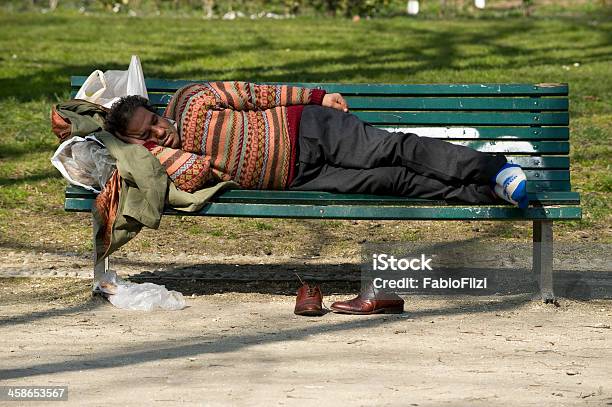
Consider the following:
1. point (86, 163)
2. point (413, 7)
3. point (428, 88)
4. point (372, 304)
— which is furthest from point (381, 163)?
point (413, 7)

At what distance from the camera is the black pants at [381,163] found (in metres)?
5.66

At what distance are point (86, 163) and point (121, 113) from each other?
29 cm

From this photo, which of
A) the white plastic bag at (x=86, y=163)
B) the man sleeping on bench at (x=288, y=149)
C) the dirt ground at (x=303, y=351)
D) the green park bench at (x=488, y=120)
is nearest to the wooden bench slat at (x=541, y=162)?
the green park bench at (x=488, y=120)

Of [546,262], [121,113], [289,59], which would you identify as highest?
[289,59]

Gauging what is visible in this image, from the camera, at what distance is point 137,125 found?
5.79 metres

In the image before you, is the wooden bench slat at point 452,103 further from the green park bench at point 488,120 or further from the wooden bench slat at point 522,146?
the wooden bench slat at point 522,146

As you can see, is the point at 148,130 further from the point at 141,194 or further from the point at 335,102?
the point at 335,102

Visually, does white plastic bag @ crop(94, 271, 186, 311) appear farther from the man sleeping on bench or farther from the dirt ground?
the man sleeping on bench

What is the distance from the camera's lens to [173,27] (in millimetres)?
17031

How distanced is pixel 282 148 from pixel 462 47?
9668mm

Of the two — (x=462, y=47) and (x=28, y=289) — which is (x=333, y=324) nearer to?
(x=28, y=289)

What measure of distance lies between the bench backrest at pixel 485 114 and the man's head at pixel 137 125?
1.56ft

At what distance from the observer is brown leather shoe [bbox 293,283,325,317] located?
544 cm

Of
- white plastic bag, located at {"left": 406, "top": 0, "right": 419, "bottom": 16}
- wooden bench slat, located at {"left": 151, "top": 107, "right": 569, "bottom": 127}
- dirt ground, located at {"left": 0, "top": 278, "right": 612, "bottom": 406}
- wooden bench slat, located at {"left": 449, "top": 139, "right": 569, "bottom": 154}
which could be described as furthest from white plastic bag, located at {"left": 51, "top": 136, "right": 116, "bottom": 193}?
white plastic bag, located at {"left": 406, "top": 0, "right": 419, "bottom": 16}
